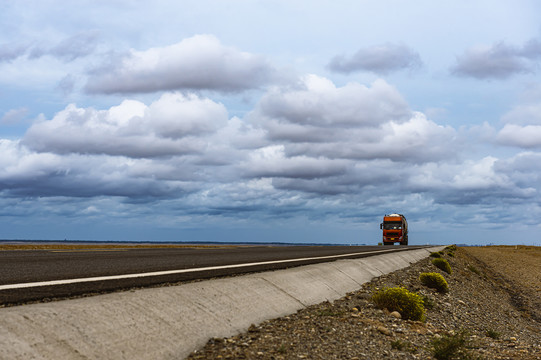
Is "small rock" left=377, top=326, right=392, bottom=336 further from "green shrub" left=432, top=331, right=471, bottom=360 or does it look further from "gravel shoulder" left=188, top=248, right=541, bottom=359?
"green shrub" left=432, top=331, right=471, bottom=360

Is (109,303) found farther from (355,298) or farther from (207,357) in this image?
(355,298)

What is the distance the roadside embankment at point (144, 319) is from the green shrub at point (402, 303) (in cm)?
185

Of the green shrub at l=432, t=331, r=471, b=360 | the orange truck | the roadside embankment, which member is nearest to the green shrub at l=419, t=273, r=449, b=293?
the roadside embankment

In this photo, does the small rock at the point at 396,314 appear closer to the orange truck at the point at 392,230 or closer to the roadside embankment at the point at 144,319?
the roadside embankment at the point at 144,319

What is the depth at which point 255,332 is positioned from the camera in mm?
7043

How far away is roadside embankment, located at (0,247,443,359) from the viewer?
480 cm

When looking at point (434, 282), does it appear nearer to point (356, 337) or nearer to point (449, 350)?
point (449, 350)

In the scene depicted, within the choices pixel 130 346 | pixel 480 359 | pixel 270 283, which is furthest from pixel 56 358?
pixel 480 359

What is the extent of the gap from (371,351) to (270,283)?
2854 mm

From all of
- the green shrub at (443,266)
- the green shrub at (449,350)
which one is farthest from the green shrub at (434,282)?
the green shrub at (449,350)

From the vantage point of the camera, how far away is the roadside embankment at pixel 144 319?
4805 millimetres

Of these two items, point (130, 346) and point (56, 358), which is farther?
point (130, 346)

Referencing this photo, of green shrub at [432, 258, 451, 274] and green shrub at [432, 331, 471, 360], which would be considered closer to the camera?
green shrub at [432, 331, 471, 360]

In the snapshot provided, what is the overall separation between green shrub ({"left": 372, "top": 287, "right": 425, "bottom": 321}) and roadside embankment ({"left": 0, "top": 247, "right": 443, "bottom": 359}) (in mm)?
1850
